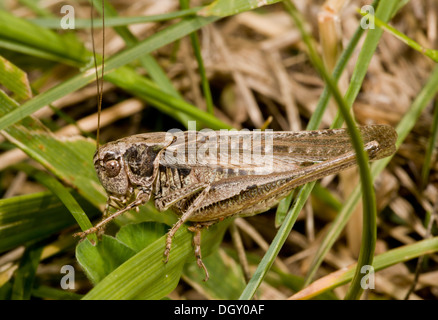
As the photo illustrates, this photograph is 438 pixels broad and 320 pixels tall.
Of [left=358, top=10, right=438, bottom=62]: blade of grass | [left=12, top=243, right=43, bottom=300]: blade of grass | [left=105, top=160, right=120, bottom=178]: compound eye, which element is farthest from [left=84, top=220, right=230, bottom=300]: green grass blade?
[left=358, top=10, right=438, bottom=62]: blade of grass

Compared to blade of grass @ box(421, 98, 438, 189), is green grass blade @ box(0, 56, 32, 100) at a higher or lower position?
higher

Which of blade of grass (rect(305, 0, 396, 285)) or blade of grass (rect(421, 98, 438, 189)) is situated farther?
blade of grass (rect(421, 98, 438, 189))

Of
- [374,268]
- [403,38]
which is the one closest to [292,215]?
[374,268]

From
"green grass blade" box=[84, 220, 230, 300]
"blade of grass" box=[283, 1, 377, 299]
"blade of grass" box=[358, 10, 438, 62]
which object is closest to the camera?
"blade of grass" box=[283, 1, 377, 299]

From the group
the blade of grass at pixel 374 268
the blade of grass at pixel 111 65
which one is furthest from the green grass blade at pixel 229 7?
the blade of grass at pixel 374 268

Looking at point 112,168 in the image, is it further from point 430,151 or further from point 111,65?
point 430,151

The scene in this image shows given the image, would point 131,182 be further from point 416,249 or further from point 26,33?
point 416,249

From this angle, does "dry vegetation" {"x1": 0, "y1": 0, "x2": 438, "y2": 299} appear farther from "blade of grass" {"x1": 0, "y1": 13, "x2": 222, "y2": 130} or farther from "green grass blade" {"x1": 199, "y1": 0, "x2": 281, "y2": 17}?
"blade of grass" {"x1": 0, "y1": 13, "x2": 222, "y2": 130}
